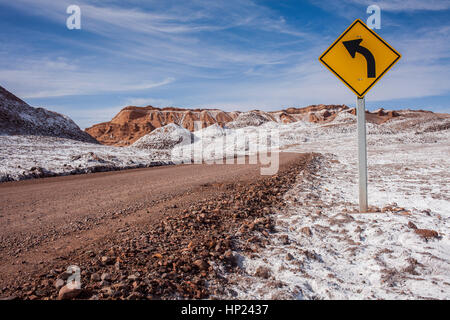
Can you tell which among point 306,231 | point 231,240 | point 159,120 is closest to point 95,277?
point 231,240

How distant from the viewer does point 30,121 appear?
26.8m

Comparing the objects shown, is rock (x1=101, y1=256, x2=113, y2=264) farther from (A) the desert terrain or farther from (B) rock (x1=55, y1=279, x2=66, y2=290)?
(B) rock (x1=55, y1=279, x2=66, y2=290)

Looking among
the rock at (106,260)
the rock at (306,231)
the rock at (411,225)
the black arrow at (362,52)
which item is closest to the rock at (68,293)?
the rock at (106,260)

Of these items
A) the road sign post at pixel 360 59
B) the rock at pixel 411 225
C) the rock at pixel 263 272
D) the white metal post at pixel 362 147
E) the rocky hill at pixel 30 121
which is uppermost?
the rocky hill at pixel 30 121

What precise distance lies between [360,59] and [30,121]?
3050 cm

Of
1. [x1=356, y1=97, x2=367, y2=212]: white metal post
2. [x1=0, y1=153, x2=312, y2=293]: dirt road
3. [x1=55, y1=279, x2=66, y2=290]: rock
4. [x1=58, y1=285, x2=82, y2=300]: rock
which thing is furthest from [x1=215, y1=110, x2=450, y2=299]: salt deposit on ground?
[x1=0, y1=153, x2=312, y2=293]: dirt road

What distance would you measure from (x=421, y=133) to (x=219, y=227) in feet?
127

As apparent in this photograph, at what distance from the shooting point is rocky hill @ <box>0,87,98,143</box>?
952 inches

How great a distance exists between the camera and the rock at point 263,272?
3.03m

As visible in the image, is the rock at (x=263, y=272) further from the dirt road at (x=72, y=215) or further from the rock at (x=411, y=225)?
the rock at (x=411, y=225)

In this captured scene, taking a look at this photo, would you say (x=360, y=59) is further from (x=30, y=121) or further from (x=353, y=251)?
(x=30, y=121)

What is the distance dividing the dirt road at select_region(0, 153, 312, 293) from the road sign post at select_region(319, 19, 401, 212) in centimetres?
356

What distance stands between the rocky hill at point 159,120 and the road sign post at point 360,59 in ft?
184
